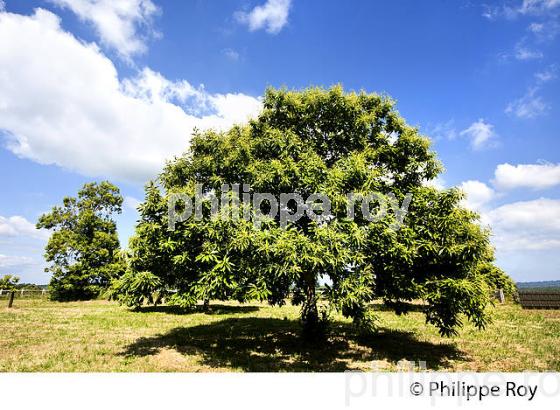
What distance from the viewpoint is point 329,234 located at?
1153 cm

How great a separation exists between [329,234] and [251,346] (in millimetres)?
8721

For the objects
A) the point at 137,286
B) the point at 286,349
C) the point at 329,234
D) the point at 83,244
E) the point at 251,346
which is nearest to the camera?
the point at 329,234

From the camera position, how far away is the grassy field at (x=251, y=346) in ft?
42.7

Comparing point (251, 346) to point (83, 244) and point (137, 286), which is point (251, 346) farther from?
point (83, 244)

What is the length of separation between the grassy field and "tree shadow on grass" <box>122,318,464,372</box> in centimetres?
4

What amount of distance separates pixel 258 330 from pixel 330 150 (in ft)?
41.6

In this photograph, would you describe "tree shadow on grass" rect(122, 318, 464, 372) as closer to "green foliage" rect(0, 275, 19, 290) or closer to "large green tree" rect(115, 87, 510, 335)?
"large green tree" rect(115, 87, 510, 335)

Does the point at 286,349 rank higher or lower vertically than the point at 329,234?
lower

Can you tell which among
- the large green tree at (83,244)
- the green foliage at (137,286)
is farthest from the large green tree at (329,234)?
the large green tree at (83,244)

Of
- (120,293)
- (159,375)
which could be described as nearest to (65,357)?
(120,293)

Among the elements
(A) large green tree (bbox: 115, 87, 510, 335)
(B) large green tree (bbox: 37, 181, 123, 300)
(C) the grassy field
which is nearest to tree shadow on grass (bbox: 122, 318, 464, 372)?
(C) the grassy field

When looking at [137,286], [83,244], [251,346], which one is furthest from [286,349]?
[83,244]

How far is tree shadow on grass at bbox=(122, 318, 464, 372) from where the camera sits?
13.5 meters

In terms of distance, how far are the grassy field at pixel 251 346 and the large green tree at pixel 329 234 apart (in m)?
1.95
